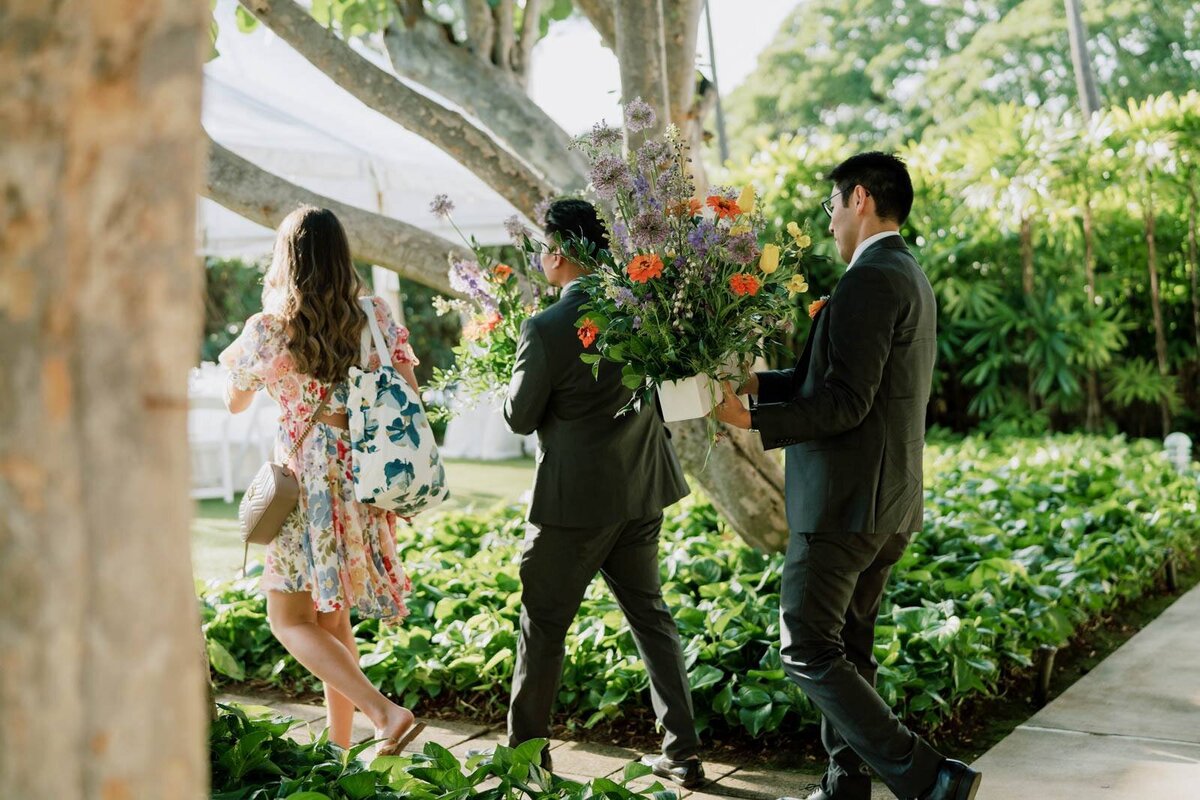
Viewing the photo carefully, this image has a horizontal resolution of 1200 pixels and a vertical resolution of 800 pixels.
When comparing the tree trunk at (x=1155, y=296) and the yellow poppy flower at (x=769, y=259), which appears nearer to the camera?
the yellow poppy flower at (x=769, y=259)

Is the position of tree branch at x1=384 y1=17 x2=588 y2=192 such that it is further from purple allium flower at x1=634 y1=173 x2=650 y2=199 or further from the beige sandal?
the beige sandal

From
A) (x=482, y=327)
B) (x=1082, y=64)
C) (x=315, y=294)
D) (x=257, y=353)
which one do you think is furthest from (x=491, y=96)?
(x=1082, y=64)

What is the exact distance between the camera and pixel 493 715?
460 centimetres

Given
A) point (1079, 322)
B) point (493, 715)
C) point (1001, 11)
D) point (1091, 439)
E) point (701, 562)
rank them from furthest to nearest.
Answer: point (1001, 11), point (1079, 322), point (1091, 439), point (701, 562), point (493, 715)

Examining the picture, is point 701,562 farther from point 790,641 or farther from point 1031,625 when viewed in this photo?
point 790,641

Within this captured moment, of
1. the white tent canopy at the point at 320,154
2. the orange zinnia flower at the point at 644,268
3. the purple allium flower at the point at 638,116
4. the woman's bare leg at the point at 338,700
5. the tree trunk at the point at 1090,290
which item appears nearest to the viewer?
the orange zinnia flower at the point at 644,268

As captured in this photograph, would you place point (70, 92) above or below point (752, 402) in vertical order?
above

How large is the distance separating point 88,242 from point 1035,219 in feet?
33.4

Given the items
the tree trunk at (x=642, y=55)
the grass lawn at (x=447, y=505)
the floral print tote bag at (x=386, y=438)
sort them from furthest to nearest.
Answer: the grass lawn at (x=447, y=505)
the tree trunk at (x=642, y=55)
the floral print tote bag at (x=386, y=438)

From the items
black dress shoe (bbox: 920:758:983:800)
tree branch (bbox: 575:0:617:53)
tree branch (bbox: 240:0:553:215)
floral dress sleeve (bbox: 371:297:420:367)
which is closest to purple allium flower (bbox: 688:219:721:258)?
floral dress sleeve (bbox: 371:297:420:367)

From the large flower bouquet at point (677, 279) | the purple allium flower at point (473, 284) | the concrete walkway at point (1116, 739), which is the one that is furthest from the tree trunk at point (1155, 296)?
the large flower bouquet at point (677, 279)

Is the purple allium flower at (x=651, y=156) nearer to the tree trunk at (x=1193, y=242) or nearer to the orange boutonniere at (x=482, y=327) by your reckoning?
the orange boutonniere at (x=482, y=327)

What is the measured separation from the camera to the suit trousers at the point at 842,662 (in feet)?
10.5

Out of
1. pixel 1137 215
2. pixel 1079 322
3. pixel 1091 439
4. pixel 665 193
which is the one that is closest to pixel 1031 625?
pixel 665 193
